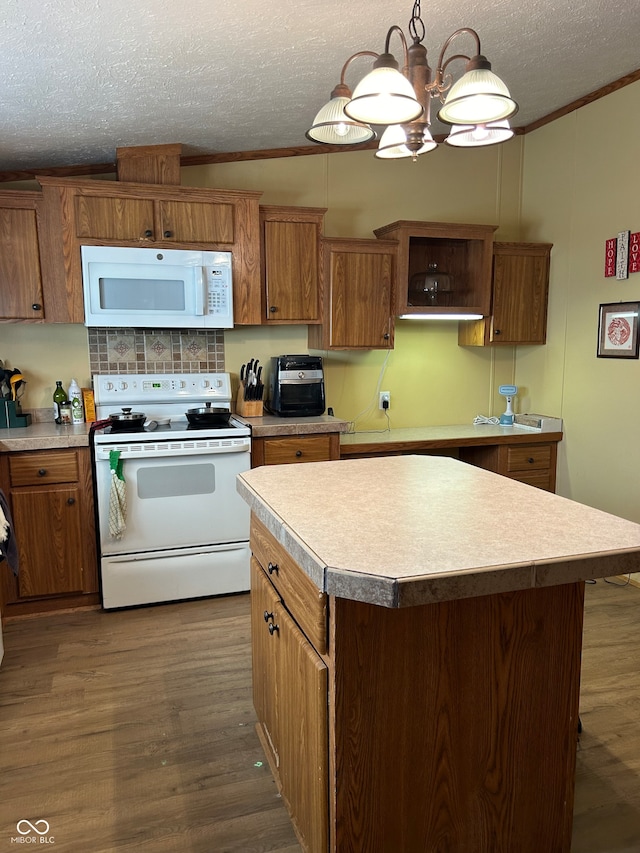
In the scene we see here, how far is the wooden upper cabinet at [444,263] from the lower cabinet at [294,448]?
39.0 inches

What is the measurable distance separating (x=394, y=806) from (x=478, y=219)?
3.84m

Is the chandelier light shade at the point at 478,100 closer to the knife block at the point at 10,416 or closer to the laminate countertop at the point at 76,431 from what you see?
the laminate countertop at the point at 76,431

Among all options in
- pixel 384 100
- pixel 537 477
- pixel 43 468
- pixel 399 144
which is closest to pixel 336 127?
pixel 399 144

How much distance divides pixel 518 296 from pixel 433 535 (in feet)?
10.3

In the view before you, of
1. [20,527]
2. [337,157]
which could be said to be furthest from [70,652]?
[337,157]

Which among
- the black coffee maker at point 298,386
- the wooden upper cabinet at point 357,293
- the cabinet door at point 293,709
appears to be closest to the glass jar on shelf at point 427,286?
the wooden upper cabinet at point 357,293

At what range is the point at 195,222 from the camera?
132 inches

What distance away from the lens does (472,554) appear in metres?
1.25

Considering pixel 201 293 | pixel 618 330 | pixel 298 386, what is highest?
pixel 201 293

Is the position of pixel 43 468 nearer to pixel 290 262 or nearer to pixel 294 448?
pixel 294 448

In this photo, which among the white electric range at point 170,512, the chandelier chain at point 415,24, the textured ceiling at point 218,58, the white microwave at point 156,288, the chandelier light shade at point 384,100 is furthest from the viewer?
the white microwave at point 156,288

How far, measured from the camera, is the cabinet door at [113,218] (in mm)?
3166

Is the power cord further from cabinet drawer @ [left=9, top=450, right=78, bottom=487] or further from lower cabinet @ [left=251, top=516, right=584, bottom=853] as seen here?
lower cabinet @ [left=251, top=516, right=584, bottom=853]

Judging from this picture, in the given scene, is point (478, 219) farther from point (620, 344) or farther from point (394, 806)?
point (394, 806)
